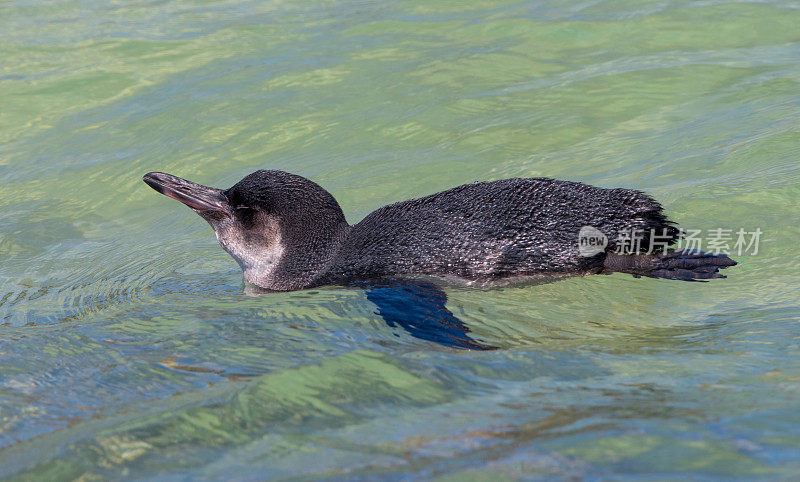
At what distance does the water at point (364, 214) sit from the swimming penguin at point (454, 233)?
0.72 ft

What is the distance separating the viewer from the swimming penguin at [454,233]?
16.0ft

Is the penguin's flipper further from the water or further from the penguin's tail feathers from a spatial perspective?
the penguin's tail feathers

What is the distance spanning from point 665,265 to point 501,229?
3.06ft

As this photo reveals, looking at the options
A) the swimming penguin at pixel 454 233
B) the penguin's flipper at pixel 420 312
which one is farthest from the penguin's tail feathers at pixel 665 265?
the penguin's flipper at pixel 420 312

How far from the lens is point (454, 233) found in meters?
5.08

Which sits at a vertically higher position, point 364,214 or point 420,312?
point 364,214

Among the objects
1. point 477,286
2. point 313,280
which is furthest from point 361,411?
point 313,280

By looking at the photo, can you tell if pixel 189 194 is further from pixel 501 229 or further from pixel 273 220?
pixel 501 229

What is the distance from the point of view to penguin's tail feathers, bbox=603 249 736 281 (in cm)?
485

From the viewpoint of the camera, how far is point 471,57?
9.49m

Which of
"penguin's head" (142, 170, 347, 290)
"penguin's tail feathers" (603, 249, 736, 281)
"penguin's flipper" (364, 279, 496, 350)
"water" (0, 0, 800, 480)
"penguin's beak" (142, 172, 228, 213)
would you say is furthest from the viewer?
"penguin's beak" (142, 172, 228, 213)

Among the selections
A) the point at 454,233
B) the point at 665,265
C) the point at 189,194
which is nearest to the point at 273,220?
the point at 189,194

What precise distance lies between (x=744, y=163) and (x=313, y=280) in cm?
352

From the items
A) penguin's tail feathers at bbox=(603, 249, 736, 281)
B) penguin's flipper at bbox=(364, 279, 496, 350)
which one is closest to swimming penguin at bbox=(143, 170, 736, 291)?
penguin's tail feathers at bbox=(603, 249, 736, 281)
